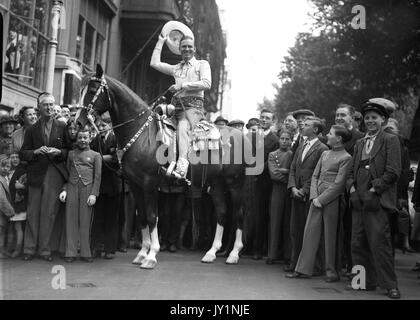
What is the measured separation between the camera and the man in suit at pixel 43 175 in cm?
684

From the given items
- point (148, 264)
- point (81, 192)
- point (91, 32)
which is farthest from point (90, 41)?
point (148, 264)

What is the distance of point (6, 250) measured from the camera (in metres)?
7.11

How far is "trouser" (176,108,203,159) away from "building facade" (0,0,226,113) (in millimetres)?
2971

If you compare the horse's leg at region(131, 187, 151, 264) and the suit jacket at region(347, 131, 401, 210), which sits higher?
the suit jacket at region(347, 131, 401, 210)

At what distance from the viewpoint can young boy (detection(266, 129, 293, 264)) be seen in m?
7.34

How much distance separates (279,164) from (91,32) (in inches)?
367

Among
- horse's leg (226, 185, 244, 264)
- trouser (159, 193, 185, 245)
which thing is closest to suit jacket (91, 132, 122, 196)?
trouser (159, 193, 185, 245)

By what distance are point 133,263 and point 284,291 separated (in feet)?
7.64

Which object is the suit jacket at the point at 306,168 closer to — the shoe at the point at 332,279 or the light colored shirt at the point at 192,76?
the shoe at the point at 332,279

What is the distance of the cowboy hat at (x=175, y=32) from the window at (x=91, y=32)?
6.58 metres

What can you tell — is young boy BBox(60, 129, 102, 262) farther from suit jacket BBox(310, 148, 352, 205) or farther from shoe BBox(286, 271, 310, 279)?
suit jacket BBox(310, 148, 352, 205)

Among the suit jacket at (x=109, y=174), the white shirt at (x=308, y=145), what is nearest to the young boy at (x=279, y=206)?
the white shirt at (x=308, y=145)

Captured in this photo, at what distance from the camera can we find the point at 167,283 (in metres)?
5.55
